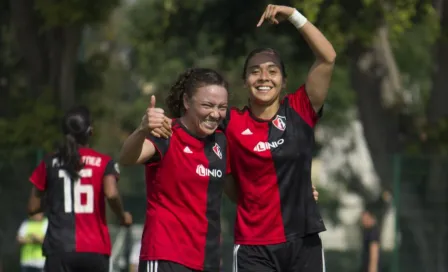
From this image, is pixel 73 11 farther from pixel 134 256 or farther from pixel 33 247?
pixel 33 247

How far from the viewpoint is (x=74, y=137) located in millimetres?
9562

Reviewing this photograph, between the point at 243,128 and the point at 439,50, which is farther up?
the point at 439,50

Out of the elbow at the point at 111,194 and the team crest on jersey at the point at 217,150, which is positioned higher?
the team crest on jersey at the point at 217,150

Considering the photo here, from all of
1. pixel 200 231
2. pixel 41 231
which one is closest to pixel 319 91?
pixel 200 231

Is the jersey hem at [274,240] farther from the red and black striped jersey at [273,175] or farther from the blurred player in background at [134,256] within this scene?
the blurred player in background at [134,256]

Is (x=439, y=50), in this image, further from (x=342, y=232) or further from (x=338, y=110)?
(x=338, y=110)

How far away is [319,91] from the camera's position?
7.81 m

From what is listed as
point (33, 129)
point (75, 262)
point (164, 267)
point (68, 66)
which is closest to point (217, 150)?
point (164, 267)

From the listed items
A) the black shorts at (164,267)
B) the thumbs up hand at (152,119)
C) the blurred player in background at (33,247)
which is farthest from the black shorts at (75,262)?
the blurred player in background at (33,247)

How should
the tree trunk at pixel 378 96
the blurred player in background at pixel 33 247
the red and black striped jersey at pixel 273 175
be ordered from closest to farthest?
the red and black striped jersey at pixel 273 175
the blurred player in background at pixel 33 247
the tree trunk at pixel 378 96

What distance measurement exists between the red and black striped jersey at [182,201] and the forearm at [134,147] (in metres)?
0.19

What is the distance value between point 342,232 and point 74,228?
10.8m

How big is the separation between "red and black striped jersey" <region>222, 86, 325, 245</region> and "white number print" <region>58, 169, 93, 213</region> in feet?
6.62

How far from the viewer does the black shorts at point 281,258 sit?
7.74 metres
